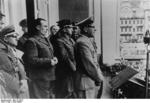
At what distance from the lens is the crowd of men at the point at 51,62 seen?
202 cm

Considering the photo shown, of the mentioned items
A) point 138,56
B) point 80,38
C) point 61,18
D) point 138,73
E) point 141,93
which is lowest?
point 141,93

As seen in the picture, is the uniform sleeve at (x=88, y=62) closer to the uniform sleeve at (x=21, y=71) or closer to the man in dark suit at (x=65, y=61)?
the man in dark suit at (x=65, y=61)

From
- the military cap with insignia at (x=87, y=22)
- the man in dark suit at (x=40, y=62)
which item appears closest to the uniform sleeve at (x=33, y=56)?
the man in dark suit at (x=40, y=62)

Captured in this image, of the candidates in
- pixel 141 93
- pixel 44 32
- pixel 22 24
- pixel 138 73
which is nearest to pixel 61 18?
pixel 44 32

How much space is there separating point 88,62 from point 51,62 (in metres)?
0.28

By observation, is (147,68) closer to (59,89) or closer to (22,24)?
(59,89)

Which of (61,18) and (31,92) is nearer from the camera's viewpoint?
(61,18)

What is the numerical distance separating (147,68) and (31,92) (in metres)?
0.93

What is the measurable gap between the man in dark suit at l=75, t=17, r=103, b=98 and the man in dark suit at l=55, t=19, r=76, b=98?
48 millimetres

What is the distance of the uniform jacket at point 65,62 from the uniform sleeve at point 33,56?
0.32 ft

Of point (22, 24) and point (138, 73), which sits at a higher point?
point (22, 24)

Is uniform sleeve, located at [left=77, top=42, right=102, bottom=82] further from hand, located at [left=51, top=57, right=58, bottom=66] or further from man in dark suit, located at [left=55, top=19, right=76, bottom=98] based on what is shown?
hand, located at [left=51, top=57, right=58, bottom=66]

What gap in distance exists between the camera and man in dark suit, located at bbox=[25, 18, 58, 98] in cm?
202

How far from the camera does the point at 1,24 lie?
80.4 inches
